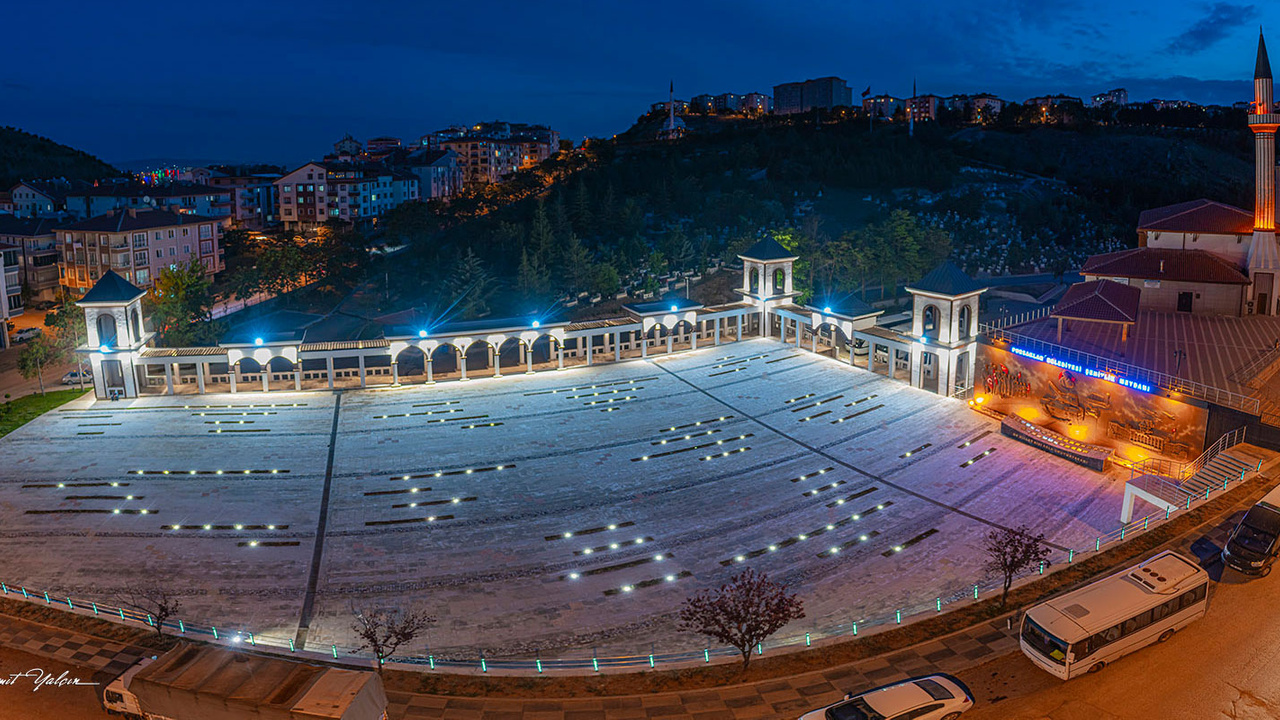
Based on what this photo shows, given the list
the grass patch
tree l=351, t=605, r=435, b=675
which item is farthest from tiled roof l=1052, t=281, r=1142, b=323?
the grass patch

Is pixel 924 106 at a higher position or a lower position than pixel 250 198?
higher

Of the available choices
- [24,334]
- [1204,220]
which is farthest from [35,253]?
[1204,220]

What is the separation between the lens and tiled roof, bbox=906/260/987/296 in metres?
34.5

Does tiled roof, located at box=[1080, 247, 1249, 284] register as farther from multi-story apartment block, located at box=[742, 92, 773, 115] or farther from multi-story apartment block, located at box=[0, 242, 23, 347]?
multi-story apartment block, located at box=[742, 92, 773, 115]

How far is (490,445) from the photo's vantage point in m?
30.1

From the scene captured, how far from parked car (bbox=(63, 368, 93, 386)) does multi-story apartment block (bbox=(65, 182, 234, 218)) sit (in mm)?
33023

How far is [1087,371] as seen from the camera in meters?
29.6

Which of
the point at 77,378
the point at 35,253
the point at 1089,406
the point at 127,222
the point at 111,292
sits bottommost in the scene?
the point at 1089,406

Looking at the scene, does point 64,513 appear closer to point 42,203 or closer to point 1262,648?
point 1262,648

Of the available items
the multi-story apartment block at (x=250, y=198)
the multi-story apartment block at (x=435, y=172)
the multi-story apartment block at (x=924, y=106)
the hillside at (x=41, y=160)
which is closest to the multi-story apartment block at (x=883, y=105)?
the multi-story apartment block at (x=924, y=106)

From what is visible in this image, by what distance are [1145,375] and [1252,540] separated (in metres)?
11.8

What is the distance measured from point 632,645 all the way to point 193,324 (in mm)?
38741

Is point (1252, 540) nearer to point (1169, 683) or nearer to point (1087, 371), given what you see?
point (1169, 683)

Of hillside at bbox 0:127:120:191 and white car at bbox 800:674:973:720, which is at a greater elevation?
hillside at bbox 0:127:120:191
